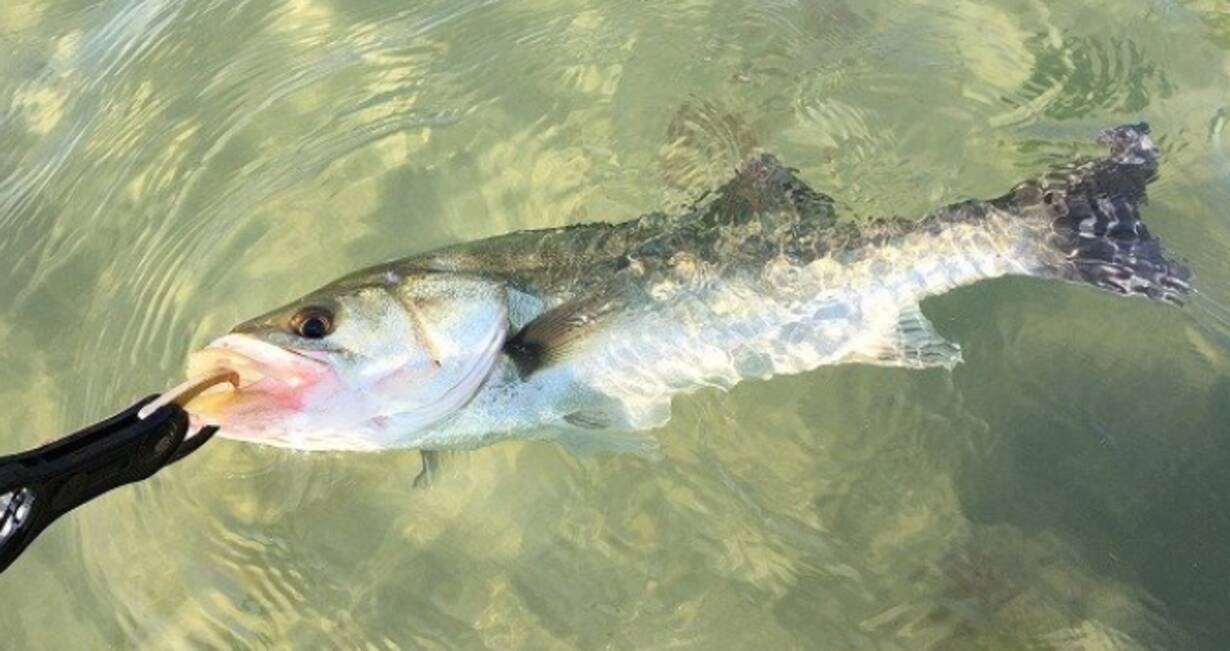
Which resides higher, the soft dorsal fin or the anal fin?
the soft dorsal fin

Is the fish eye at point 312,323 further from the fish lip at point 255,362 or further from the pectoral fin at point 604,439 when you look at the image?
the pectoral fin at point 604,439

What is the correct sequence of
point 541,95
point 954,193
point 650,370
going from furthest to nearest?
point 541,95 → point 954,193 → point 650,370

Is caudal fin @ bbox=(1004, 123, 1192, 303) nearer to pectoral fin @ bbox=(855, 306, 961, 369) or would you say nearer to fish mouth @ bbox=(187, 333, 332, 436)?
pectoral fin @ bbox=(855, 306, 961, 369)

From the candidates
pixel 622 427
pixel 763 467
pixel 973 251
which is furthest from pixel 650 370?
pixel 973 251

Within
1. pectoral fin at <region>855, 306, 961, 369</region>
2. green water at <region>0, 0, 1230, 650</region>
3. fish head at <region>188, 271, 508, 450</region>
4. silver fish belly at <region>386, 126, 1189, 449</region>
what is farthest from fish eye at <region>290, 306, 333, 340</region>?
pectoral fin at <region>855, 306, 961, 369</region>

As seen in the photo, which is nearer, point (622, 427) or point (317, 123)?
point (622, 427)

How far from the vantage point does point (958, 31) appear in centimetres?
574

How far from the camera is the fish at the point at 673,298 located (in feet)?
11.8

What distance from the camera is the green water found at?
169 inches

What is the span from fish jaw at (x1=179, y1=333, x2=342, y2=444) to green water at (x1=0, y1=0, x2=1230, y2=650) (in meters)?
1.48

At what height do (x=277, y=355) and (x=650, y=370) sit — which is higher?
(x=277, y=355)

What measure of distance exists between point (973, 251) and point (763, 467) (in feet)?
3.89

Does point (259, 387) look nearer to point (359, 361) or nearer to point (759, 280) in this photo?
point (359, 361)

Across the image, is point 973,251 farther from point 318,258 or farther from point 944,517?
point 318,258
